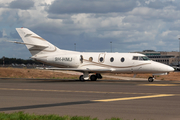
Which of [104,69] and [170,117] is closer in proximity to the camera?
[170,117]

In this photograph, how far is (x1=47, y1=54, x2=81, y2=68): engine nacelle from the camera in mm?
33375

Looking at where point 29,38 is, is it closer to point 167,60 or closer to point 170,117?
point 170,117

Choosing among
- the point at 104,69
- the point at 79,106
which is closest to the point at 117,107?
the point at 79,106

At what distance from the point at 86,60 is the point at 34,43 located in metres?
6.77

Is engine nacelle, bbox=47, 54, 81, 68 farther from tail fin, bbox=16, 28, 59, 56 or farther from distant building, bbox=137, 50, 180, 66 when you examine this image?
distant building, bbox=137, 50, 180, 66

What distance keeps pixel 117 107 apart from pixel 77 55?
22003mm

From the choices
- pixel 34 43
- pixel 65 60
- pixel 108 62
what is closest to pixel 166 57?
pixel 108 62

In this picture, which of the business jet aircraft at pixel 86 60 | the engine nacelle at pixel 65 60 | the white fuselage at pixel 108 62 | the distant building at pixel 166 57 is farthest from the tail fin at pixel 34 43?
the distant building at pixel 166 57

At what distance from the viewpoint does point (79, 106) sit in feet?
40.2

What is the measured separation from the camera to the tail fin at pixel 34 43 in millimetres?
33625

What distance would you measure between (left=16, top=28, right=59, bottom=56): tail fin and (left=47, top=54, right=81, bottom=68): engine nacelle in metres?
1.16

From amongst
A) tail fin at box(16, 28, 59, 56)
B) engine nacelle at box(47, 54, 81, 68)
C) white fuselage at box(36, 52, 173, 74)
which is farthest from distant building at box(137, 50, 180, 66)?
tail fin at box(16, 28, 59, 56)

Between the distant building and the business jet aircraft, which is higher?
the distant building

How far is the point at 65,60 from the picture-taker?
33.7m
